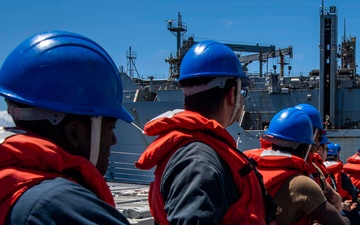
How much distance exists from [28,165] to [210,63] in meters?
1.20

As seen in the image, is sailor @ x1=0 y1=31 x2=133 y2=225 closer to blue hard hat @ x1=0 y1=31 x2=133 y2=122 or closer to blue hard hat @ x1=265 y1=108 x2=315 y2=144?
blue hard hat @ x1=0 y1=31 x2=133 y2=122

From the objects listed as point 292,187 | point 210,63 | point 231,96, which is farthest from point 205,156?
point 292,187

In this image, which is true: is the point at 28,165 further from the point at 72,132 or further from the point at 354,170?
the point at 354,170

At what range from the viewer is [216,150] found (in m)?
1.84

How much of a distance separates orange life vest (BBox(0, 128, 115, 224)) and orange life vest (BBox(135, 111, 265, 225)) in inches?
24.6

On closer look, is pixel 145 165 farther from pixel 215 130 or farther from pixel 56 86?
pixel 56 86

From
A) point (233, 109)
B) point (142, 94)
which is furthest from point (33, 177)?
point (142, 94)

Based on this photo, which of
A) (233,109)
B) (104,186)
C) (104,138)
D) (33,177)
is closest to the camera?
(33,177)

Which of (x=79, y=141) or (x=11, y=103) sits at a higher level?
(x=11, y=103)

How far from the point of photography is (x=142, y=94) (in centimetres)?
2502

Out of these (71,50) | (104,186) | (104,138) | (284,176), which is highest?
(71,50)

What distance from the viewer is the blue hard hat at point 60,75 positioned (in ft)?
4.47

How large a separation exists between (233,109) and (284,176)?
767 millimetres

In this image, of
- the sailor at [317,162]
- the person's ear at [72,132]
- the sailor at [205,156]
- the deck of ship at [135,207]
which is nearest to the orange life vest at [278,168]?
the sailor at [317,162]
